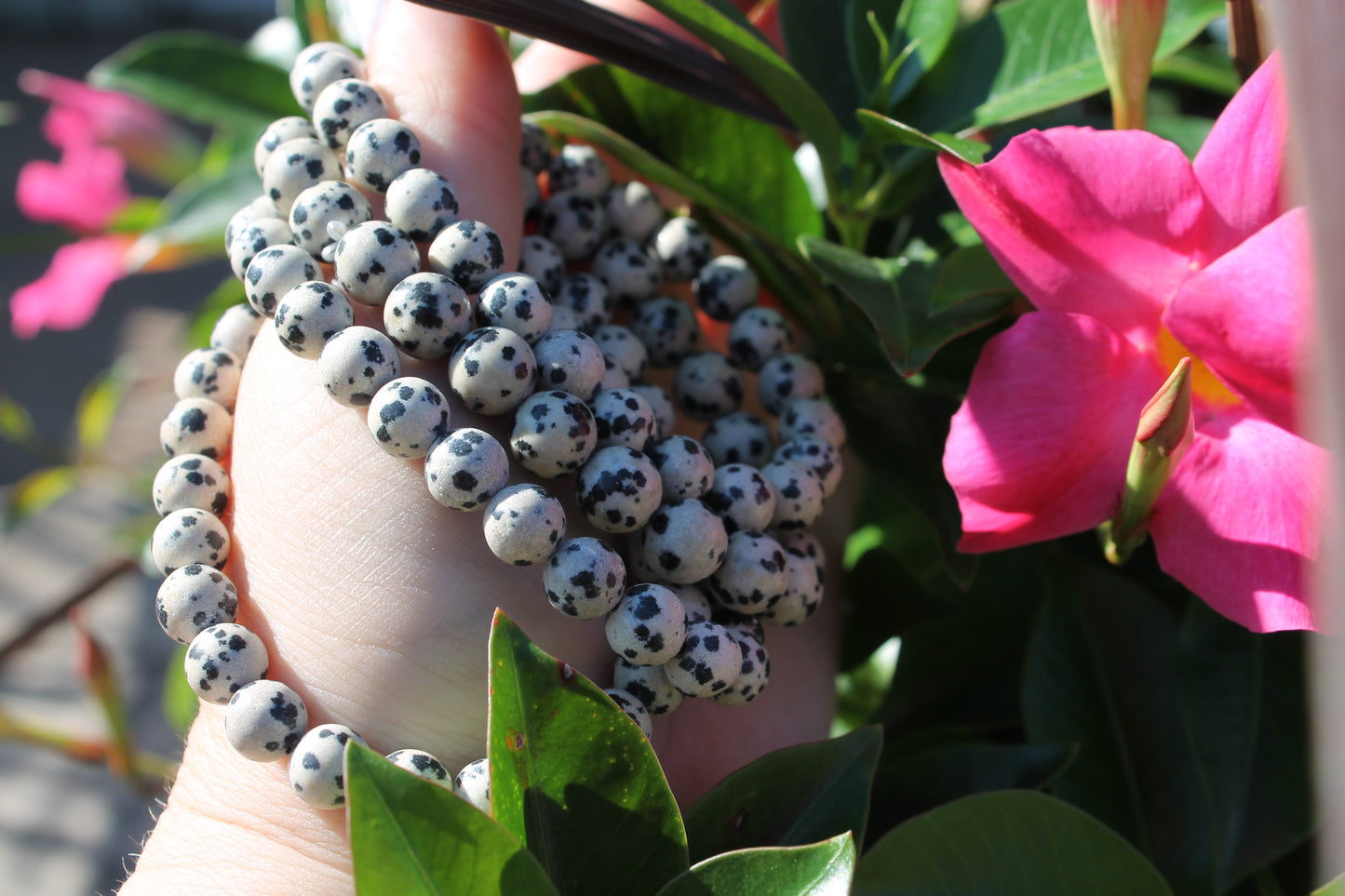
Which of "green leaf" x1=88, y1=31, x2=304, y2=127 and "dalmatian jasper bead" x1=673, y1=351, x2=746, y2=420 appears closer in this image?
"dalmatian jasper bead" x1=673, y1=351, x2=746, y2=420

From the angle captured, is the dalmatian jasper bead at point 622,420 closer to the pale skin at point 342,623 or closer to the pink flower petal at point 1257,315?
the pale skin at point 342,623

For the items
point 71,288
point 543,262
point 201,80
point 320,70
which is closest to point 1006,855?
point 543,262

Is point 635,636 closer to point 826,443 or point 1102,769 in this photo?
point 826,443

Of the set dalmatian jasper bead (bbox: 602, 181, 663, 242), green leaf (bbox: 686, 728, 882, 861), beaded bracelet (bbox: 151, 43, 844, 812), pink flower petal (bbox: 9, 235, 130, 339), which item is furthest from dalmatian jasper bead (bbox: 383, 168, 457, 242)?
pink flower petal (bbox: 9, 235, 130, 339)

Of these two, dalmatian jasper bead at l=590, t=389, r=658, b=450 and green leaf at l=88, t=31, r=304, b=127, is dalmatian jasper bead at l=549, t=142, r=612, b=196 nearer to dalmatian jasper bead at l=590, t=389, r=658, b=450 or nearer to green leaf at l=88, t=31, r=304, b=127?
dalmatian jasper bead at l=590, t=389, r=658, b=450

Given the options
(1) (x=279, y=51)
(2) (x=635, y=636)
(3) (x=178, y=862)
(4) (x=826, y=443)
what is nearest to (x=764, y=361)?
(4) (x=826, y=443)

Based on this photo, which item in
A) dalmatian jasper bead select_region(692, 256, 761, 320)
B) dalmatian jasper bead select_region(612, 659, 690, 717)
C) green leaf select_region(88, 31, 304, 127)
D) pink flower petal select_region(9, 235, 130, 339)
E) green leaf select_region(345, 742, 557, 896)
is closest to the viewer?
green leaf select_region(345, 742, 557, 896)

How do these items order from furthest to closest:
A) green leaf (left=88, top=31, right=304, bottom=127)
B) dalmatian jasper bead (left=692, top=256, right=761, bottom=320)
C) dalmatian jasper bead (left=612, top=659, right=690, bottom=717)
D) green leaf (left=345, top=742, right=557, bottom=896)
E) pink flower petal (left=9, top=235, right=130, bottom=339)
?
pink flower petal (left=9, top=235, right=130, bottom=339), green leaf (left=88, top=31, right=304, bottom=127), dalmatian jasper bead (left=692, top=256, right=761, bottom=320), dalmatian jasper bead (left=612, top=659, right=690, bottom=717), green leaf (left=345, top=742, right=557, bottom=896)

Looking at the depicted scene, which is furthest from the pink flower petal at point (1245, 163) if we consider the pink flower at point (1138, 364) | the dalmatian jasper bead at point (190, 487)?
the dalmatian jasper bead at point (190, 487)
